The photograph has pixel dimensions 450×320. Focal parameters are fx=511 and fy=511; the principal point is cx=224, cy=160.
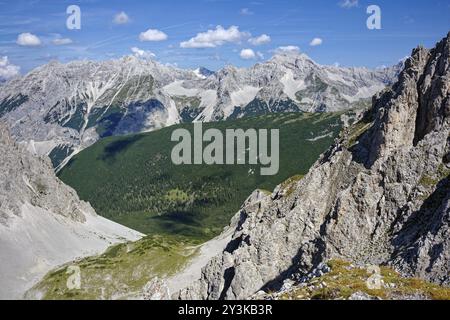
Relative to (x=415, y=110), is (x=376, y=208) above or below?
below

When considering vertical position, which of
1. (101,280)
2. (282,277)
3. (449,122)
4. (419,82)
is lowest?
(101,280)

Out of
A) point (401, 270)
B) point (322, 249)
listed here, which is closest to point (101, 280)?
point (322, 249)

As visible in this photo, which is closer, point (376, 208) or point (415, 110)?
point (376, 208)

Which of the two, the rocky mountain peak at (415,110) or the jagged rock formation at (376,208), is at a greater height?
the rocky mountain peak at (415,110)

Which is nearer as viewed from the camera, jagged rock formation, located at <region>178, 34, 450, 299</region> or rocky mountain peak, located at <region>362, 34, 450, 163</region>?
jagged rock formation, located at <region>178, 34, 450, 299</region>

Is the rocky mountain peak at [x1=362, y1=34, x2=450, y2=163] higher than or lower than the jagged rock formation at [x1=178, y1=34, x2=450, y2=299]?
higher

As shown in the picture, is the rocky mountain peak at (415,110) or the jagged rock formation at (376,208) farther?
the rocky mountain peak at (415,110)
